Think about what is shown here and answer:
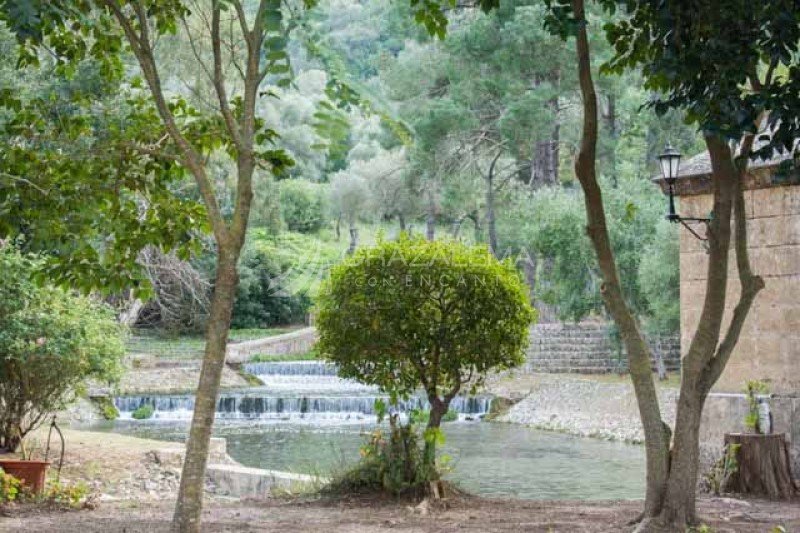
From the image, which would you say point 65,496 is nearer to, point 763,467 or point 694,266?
point 763,467

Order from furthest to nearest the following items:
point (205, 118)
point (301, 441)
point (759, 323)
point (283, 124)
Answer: point (283, 124), point (301, 441), point (759, 323), point (205, 118)

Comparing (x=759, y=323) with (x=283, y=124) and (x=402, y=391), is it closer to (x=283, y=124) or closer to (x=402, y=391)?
(x=402, y=391)

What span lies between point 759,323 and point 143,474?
6.28 metres

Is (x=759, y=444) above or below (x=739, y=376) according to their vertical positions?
below

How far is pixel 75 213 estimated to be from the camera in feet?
18.9

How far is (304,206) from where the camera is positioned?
151 feet

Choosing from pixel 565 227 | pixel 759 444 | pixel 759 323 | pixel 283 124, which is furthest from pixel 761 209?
pixel 283 124

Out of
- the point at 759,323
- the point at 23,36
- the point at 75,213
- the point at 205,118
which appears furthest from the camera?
the point at 759,323

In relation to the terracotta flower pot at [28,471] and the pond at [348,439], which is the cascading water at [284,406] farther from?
the terracotta flower pot at [28,471]

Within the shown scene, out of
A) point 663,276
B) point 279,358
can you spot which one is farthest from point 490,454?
point 279,358

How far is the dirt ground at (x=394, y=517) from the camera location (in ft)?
18.8

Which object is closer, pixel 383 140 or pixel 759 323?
pixel 759 323

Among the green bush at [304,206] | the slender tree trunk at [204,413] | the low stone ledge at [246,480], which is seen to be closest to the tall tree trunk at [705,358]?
the slender tree trunk at [204,413]

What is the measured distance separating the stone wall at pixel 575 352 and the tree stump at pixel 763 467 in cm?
1755
